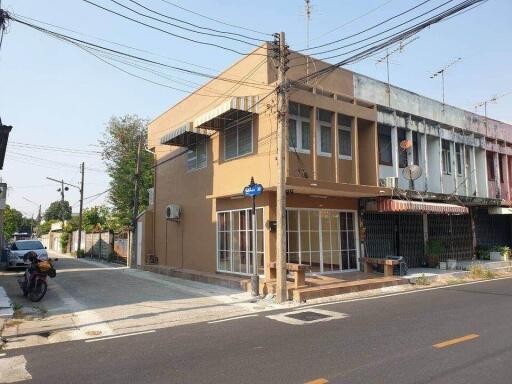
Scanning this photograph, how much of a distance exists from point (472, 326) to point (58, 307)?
9.75 metres

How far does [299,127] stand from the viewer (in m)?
14.9

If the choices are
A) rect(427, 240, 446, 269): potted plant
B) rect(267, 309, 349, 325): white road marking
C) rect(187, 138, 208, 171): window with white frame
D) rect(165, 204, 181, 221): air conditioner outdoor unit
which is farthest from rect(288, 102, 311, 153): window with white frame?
rect(427, 240, 446, 269): potted plant

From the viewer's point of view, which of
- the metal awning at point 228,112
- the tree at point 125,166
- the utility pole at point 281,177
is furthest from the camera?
the tree at point 125,166

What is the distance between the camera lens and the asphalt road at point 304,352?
555 cm

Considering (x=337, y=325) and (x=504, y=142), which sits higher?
(x=504, y=142)

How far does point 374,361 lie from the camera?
6012 mm

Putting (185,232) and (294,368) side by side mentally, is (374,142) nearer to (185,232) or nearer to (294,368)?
(185,232)

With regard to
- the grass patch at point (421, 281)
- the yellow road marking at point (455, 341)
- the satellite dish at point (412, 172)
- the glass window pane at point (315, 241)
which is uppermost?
the satellite dish at point (412, 172)

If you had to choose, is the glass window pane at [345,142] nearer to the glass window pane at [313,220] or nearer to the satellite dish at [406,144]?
the glass window pane at [313,220]

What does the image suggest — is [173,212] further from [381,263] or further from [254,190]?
[381,263]

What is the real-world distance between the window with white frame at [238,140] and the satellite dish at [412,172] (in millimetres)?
6653

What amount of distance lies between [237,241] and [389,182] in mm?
6276

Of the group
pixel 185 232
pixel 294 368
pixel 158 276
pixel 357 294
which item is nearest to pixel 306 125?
pixel 357 294

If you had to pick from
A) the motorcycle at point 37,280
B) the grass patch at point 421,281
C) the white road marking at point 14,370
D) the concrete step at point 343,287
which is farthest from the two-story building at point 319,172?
the white road marking at point 14,370
